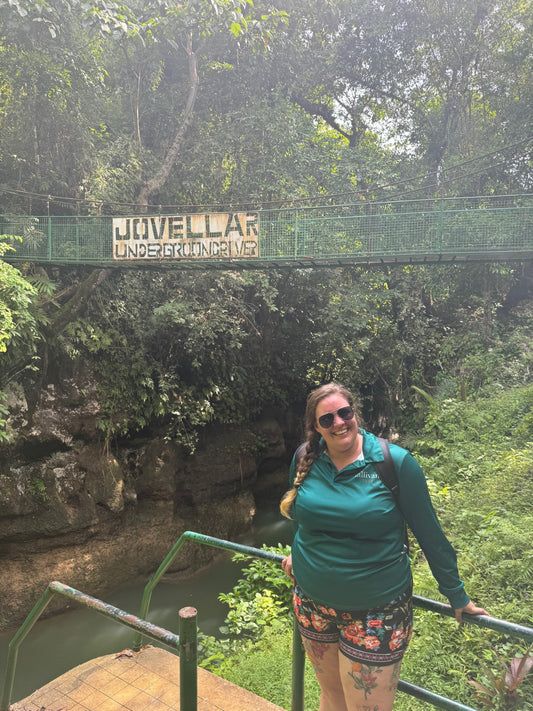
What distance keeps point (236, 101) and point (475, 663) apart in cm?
1212

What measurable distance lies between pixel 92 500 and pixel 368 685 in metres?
7.78

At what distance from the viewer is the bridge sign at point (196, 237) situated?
800cm

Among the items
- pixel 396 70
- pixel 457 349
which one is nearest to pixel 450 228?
pixel 457 349

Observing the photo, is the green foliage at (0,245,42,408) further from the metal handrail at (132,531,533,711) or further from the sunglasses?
the sunglasses

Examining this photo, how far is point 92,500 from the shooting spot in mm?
8367

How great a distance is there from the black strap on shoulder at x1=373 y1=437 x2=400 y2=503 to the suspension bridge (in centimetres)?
642

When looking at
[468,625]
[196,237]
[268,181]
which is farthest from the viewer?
[268,181]

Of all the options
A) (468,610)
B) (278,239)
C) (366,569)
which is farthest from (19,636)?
(278,239)

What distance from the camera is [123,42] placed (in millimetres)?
10422

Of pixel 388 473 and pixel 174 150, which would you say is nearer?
pixel 388 473

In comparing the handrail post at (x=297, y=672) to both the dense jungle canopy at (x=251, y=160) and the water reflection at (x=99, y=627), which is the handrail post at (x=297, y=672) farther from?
the dense jungle canopy at (x=251, y=160)

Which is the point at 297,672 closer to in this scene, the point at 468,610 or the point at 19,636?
the point at 468,610

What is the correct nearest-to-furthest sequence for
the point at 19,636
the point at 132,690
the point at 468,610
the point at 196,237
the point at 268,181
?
the point at 468,610 < the point at 19,636 < the point at 132,690 < the point at 196,237 < the point at 268,181

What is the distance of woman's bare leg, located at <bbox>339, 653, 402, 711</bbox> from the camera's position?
5.22 feet
